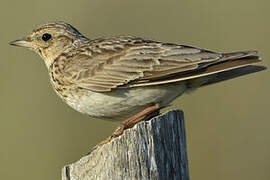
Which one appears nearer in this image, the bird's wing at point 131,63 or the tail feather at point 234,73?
the bird's wing at point 131,63

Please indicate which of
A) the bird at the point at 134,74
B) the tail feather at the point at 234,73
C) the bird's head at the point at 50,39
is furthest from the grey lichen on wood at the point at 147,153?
the bird's head at the point at 50,39

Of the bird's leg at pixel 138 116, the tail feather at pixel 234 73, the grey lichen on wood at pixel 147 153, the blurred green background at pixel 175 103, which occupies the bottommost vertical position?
the grey lichen on wood at pixel 147 153

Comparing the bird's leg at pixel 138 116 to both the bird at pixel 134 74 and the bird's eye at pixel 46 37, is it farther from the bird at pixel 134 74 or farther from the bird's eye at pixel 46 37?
the bird's eye at pixel 46 37

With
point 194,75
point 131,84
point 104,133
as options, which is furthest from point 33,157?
point 194,75

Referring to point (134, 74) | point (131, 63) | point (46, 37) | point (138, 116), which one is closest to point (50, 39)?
point (46, 37)

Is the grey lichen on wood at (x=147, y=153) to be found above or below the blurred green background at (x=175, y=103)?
below

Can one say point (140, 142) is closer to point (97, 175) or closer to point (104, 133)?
point (97, 175)
